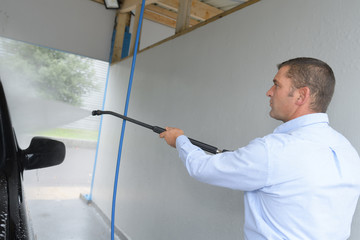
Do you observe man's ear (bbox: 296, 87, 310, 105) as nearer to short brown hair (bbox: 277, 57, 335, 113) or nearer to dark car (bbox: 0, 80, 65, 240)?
short brown hair (bbox: 277, 57, 335, 113)

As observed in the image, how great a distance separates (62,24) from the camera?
11.3 feet

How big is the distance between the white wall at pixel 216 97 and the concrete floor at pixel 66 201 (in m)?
0.44

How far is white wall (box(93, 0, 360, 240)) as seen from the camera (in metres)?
1.14

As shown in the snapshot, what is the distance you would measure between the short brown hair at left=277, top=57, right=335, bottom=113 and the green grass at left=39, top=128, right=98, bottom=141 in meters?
3.31

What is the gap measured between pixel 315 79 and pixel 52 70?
3328mm

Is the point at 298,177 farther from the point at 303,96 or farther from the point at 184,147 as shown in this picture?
the point at 184,147

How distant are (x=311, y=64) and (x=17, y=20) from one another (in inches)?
131

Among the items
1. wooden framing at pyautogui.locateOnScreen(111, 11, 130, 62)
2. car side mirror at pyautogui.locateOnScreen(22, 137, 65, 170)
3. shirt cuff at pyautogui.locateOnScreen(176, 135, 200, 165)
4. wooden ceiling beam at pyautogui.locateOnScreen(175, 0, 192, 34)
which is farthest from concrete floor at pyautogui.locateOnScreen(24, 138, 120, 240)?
shirt cuff at pyautogui.locateOnScreen(176, 135, 200, 165)

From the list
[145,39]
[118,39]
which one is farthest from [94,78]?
[145,39]

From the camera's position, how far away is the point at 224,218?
1561mm

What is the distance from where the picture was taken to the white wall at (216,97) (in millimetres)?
1145

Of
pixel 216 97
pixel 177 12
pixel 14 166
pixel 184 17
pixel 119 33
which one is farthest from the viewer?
pixel 119 33

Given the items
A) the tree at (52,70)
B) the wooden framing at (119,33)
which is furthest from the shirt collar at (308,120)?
the tree at (52,70)

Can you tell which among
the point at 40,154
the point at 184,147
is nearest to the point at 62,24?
the point at 40,154
